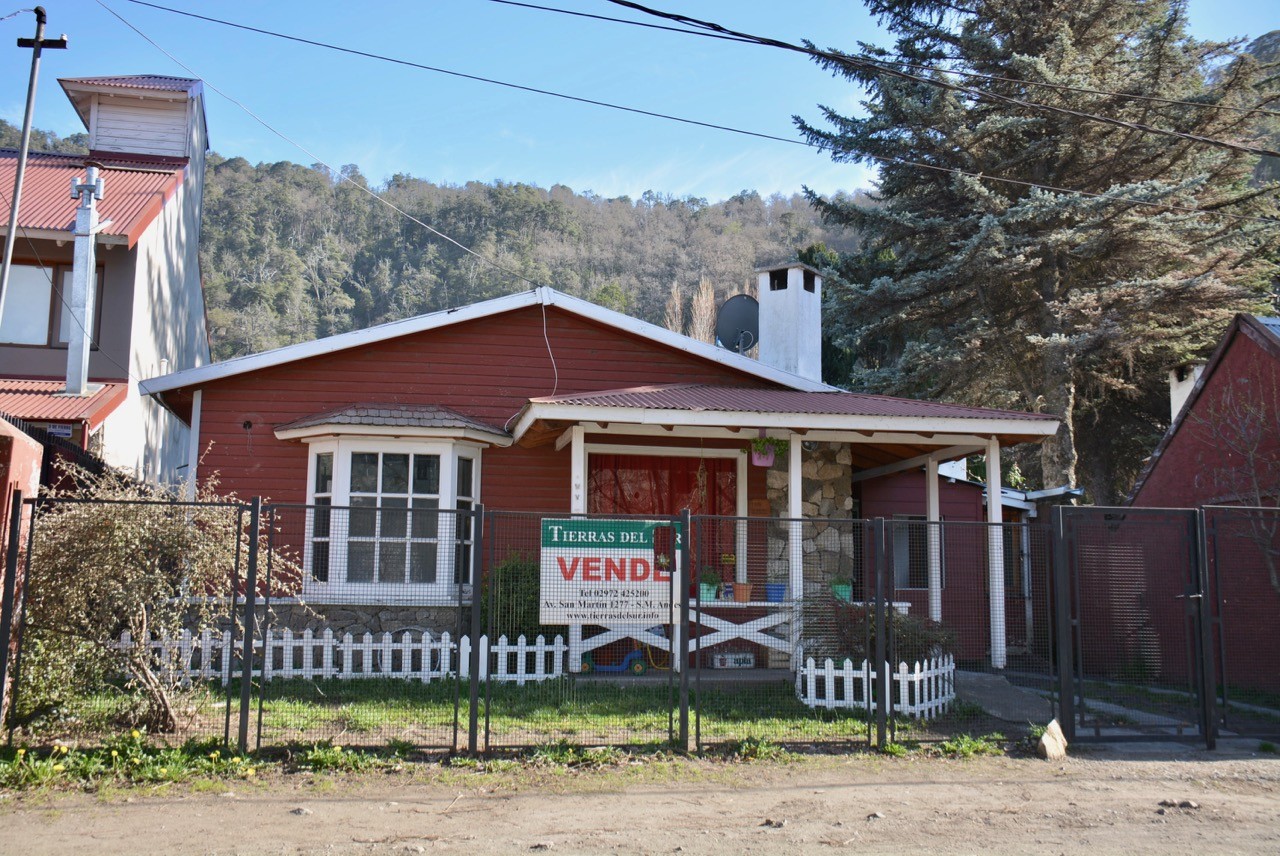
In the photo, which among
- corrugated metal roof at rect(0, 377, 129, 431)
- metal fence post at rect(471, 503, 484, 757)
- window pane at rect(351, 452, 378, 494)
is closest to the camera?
metal fence post at rect(471, 503, 484, 757)

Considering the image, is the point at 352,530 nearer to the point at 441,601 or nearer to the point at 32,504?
the point at 441,601

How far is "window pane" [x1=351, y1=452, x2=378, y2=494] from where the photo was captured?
485 inches

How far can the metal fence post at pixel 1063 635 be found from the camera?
8500mm

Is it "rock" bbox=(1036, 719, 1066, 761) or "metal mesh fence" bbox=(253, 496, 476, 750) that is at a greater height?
"metal mesh fence" bbox=(253, 496, 476, 750)

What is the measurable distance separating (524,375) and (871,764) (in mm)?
7652

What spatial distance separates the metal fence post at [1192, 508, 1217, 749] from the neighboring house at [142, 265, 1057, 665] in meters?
2.00

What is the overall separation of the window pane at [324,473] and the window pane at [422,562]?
1.49 m

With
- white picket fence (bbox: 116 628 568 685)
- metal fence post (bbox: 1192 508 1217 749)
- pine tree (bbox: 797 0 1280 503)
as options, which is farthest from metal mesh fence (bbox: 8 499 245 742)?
pine tree (bbox: 797 0 1280 503)

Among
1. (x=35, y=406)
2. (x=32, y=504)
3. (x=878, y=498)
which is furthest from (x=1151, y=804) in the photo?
(x=35, y=406)

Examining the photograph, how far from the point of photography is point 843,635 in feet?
31.8

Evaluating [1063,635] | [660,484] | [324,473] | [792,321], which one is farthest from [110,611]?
[792,321]

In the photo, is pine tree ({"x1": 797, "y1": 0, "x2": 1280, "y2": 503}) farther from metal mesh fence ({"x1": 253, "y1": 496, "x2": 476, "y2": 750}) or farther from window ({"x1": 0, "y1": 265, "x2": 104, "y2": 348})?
window ({"x1": 0, "y1": 265, "x2": 104, "y2": 348})

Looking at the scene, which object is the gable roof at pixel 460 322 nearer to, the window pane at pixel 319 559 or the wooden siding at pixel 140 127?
the window pane at pixel 319 559

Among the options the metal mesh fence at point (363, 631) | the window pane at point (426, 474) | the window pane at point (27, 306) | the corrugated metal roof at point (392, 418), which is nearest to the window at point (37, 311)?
the window pane at point (27, 306)
